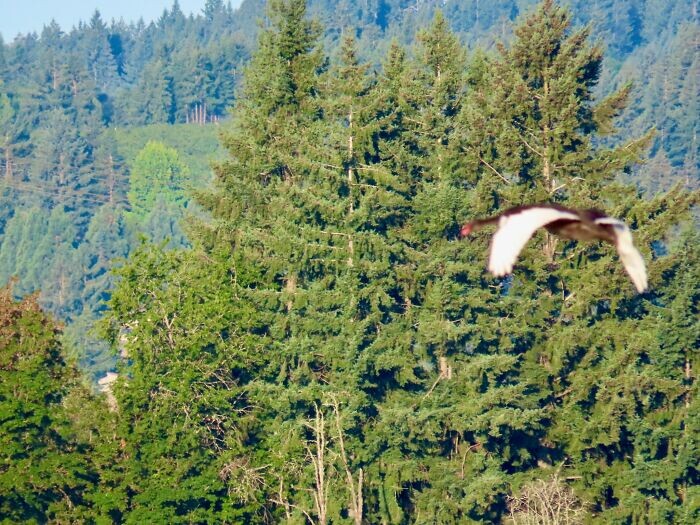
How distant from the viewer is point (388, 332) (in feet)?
125

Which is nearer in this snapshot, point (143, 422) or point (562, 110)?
point (143, 422)


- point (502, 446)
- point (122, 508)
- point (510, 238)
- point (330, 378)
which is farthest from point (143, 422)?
point (510, 238)

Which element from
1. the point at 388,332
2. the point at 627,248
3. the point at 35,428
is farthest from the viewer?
the point at 388,332

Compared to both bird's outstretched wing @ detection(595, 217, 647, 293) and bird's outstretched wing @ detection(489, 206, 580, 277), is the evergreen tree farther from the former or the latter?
bird's outstretched wing @ detection(595, 217, 647, 293)

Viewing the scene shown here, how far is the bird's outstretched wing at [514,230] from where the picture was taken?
892cm

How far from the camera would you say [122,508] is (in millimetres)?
32781

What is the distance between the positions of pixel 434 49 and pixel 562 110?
392 centimetres

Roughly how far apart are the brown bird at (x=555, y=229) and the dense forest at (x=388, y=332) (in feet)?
75.1

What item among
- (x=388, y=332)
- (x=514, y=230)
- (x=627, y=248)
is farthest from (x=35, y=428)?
(x=627, y=248)

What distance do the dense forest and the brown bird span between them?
75.1 feet

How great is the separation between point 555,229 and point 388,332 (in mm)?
29023

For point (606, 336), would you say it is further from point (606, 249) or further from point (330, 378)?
point (330, 378)

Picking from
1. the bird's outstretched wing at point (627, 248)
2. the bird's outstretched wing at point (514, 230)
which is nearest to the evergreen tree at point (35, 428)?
the bird's outstretched wing at point (514, 230)

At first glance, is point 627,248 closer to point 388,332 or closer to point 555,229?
point 555,229
